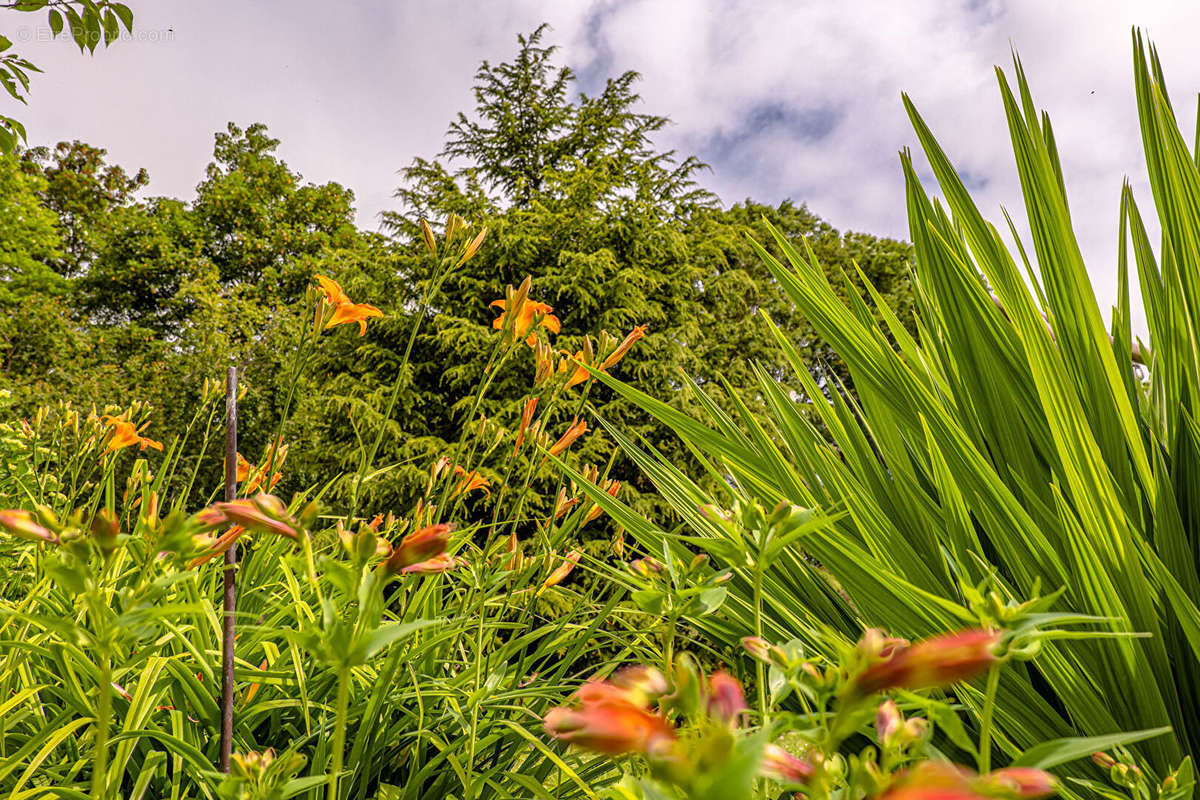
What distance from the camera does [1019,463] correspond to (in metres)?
1.04

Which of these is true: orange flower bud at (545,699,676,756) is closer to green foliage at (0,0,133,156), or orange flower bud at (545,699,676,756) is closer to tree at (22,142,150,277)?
green foliage at (0,0,133,156)

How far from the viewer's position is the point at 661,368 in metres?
5.92

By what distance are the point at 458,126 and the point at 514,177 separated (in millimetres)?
1011

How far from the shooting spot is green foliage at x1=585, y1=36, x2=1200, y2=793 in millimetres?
732

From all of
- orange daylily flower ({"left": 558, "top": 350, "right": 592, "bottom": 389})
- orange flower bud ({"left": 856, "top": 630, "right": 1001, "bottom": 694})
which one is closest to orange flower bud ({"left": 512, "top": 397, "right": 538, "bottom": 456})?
orange daylily flower ({"left": 558, "top": 350, "right": 592, "bottom": 389})

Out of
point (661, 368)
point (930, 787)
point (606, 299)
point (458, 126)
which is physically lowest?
point (930, 787)

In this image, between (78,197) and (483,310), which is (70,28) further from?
(78,197)

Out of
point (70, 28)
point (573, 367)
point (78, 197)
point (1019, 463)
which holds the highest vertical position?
point (78, 197)

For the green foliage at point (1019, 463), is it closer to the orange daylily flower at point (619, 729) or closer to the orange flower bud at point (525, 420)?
the orange flower bud at point (525, 420)

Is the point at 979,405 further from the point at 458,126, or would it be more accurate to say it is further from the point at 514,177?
the point at 458,126

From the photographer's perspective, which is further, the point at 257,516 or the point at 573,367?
the point at 573,367

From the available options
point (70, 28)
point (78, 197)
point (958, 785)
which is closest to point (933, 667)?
point (958, 785)

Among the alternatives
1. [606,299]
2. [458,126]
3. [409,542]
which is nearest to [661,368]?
[606,299]

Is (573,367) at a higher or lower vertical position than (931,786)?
higher
